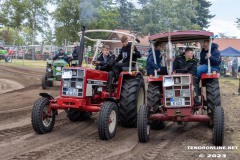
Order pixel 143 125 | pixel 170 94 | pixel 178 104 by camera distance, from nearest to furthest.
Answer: pixel 143 125
pixel 178 104
pixel 170 94

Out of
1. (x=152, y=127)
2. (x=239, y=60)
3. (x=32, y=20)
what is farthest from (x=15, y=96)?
(x=32, y=20)

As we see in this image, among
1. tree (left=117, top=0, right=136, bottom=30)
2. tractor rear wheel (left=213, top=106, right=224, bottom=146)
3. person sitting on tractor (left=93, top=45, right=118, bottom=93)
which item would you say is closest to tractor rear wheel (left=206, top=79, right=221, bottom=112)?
tractor rear wheel (left=213, top=106, right=224, bottom=146)

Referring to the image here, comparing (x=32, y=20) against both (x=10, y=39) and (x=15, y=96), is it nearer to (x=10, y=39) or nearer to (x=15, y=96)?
(x=10, y=39)

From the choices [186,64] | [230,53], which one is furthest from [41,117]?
[230,53]

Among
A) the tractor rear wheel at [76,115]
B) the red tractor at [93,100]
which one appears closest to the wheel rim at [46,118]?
the red tractor at [93,100]

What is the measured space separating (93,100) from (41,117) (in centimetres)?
117

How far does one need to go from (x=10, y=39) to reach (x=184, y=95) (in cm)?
6373

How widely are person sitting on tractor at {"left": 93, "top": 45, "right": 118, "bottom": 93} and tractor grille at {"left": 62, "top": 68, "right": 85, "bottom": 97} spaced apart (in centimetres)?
90

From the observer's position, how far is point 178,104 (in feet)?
20.8

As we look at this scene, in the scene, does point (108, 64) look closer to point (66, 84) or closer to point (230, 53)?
point (66, 84)

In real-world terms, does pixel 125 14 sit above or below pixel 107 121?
above

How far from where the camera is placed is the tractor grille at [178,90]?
6.33 meters

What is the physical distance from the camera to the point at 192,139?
6324 millimetres

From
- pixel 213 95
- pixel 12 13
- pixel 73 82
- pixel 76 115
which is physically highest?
pixel 12 13
